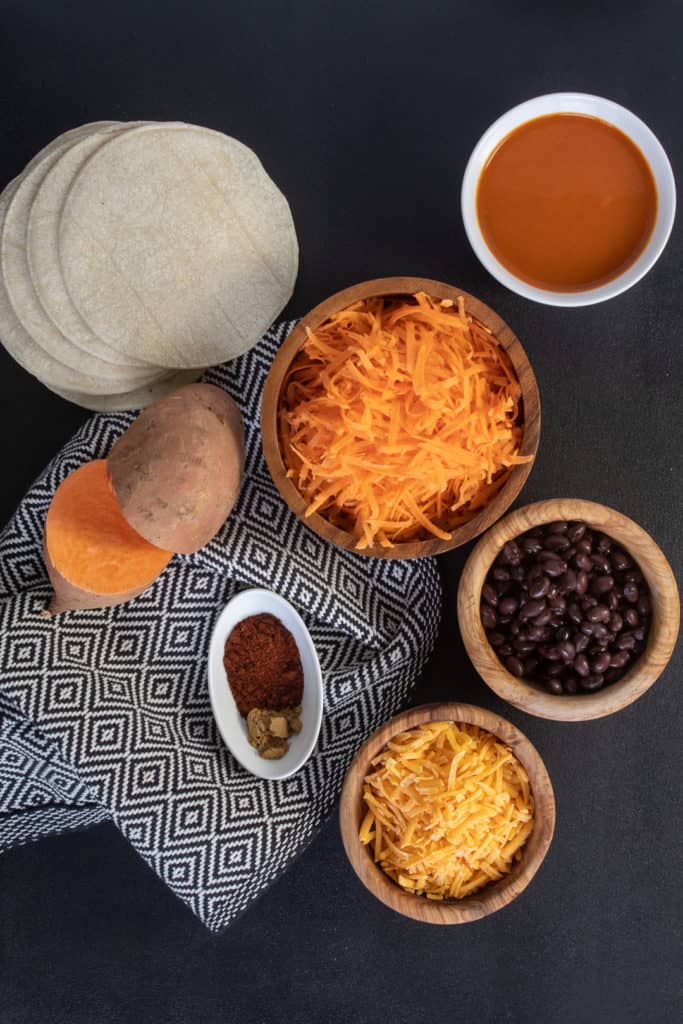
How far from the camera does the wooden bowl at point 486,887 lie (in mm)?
1620

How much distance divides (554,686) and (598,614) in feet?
0.50

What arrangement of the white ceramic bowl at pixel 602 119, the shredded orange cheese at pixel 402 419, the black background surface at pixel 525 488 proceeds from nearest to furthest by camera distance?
the shredded orange cheese at pixel 402 419
the white ceramic bowl at pixel 602 119
the black background surface at pixel 525 488

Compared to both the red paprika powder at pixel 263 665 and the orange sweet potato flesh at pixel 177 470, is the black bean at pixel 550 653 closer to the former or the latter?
the red paprika powder at pixel 263 665

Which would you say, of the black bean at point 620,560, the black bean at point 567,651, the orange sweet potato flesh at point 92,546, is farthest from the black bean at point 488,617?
the orange sweet potato flesh at point 92,546

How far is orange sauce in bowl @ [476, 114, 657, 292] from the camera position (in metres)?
1.67

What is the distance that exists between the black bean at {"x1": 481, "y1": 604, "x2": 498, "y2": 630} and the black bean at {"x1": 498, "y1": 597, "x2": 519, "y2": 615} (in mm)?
16

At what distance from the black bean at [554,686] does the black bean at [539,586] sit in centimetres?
16

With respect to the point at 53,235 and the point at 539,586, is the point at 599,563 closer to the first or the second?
the point at 539,586

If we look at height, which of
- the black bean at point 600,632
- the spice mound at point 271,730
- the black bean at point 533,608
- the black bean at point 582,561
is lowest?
the spice mound at point 271,730

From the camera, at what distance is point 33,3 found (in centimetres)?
197

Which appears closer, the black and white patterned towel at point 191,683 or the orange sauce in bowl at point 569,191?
the orange sauce in bowl at point 569,191

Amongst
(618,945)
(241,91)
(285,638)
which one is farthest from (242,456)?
(618,945)

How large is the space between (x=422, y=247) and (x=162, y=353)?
0.60m

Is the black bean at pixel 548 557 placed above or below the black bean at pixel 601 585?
above
